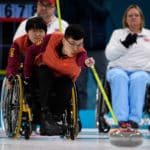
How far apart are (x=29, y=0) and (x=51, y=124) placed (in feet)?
9.59

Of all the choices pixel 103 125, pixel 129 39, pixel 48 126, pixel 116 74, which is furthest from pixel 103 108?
pixel 48 126

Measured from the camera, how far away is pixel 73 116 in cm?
393

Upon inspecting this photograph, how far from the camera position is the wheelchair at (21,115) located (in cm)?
394

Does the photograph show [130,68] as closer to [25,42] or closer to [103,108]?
[103,108]

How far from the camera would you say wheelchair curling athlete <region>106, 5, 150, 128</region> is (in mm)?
4629

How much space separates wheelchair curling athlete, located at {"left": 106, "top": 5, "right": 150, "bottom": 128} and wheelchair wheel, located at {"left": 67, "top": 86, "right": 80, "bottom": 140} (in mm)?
580

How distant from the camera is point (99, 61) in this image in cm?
648

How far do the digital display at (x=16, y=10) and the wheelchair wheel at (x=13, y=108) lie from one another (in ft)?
7.46

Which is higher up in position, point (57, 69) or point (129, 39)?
point (129, 39)

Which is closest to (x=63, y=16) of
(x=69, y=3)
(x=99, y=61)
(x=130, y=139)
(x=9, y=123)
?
(x=69, y=3)

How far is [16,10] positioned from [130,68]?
6.82 feet

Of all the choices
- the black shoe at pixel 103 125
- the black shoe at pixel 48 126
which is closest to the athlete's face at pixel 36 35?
the black shoe at pixel 48 126

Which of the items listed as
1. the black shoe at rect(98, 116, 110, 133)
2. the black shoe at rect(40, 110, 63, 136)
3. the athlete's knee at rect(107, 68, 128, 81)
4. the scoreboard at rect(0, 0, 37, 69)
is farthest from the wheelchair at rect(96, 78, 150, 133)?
the scoreboard at rect(0, 0, 37, 69)

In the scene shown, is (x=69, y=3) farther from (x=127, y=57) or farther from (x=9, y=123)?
(x=9, y=123)
